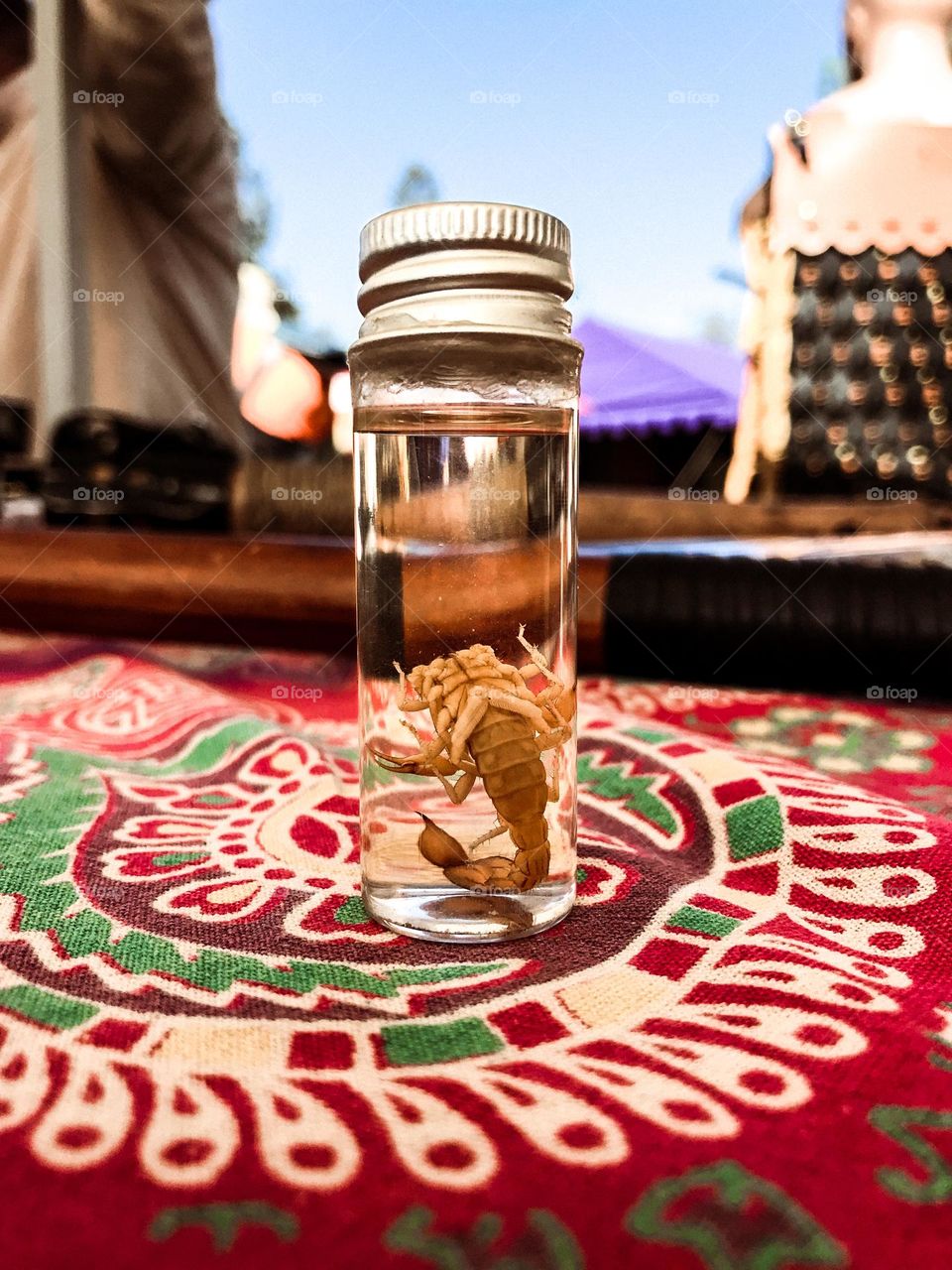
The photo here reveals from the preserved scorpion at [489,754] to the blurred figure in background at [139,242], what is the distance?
2.07 m

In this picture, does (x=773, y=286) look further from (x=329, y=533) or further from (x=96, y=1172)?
(x=96, y=1172)

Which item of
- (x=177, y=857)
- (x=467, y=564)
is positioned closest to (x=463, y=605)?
(x=467, y=564)

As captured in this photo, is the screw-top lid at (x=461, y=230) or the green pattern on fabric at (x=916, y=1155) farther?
the screw-top lid at (x=461, y=230)

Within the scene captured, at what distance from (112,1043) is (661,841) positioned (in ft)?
1.22

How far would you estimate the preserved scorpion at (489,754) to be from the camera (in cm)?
48

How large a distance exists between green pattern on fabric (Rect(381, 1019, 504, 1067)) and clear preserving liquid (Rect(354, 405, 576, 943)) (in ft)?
0.29

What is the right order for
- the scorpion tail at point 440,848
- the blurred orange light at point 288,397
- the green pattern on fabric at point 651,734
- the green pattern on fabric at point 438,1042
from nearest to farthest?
the green pattern on fabric at point 438,1042 < the scorpion tail at point 440,848 < the green pattern on fabric at point 651,734 < the blurred orange light at point 288,397

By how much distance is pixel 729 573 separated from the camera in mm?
1113

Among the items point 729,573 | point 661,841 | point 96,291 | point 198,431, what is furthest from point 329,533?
point 661,841

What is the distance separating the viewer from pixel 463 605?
0.51 m

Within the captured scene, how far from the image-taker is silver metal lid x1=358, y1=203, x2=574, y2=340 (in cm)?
45

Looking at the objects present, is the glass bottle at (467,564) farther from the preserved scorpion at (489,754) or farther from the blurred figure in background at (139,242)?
the blurred figure in background at (139,242)

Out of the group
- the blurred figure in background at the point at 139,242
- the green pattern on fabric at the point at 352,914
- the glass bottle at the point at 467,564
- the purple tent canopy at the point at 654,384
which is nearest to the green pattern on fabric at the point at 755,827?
the glass bottle at the point at 467,564

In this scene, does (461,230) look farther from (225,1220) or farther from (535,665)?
(225,1220)
